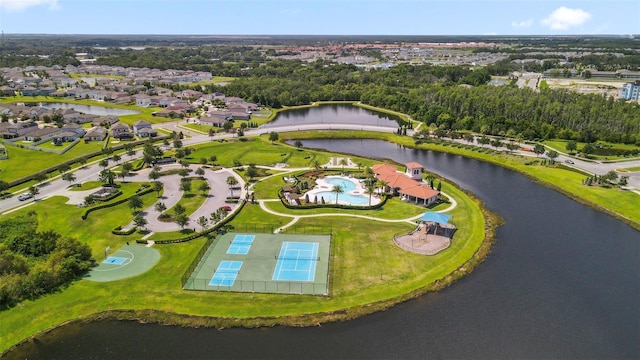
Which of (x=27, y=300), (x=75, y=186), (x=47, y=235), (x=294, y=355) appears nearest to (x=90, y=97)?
(x=75, y=186)

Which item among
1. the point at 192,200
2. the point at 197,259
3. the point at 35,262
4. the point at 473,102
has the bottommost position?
the point at 197,259

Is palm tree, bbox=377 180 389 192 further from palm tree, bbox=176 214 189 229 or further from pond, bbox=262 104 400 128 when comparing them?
pond, bbox=262 104 400 128

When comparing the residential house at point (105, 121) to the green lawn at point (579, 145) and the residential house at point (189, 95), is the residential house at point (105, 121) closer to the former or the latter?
the residential house at point (189, 95)

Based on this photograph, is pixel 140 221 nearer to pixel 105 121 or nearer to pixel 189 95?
pixel 105 121

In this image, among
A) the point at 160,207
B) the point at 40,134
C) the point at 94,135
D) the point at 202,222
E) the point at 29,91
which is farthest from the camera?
the point at 29,91

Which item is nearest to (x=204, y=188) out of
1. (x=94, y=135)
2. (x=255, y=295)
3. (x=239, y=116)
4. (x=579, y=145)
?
(x=255, y=295)

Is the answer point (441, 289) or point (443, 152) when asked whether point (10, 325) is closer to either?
point (441, 289)
